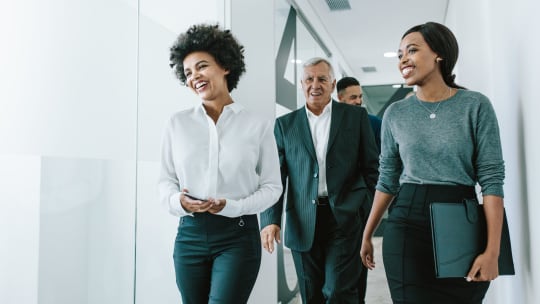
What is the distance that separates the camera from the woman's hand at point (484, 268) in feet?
4.51

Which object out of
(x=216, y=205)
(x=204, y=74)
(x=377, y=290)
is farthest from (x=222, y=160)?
(x=377, y=290)

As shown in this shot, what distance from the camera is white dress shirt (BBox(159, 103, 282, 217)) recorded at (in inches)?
66.3

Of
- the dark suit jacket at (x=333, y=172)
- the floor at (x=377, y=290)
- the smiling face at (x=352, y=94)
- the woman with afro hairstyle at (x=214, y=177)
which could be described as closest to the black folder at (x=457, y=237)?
the woman with afro hairstyle at (x=214, y=177)

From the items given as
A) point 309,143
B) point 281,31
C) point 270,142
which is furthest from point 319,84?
point 281,31

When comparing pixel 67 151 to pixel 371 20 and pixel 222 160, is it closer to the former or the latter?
pixel 222 160

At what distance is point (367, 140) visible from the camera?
234 cm

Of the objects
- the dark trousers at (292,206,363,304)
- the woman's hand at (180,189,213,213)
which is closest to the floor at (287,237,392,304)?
the dark trousers at (292,206,363,304)

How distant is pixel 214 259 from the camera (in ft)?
5.43

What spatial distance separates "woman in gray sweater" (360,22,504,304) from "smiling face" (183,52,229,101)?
0.70 m

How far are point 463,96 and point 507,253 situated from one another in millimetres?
509

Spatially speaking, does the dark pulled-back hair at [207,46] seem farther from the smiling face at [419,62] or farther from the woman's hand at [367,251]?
the woman's hand at [367,251]

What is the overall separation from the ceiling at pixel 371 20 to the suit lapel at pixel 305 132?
268 cm

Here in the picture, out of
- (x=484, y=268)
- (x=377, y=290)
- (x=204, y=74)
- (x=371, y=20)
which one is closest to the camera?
(x=484, y=268)

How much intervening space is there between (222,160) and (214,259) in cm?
36
